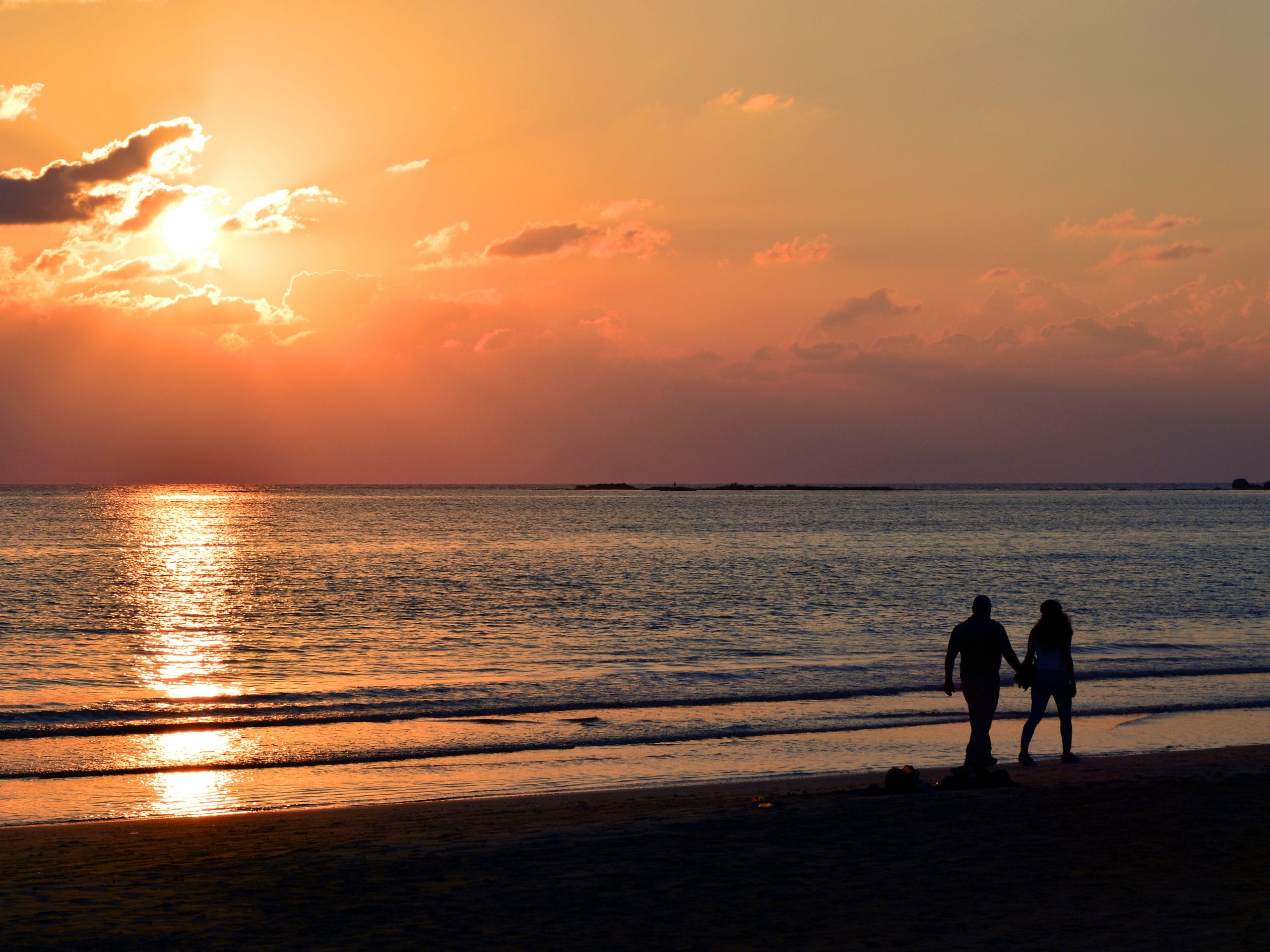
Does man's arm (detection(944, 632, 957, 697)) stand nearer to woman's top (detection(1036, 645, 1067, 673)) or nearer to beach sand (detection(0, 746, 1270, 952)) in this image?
woman's top (detection(1036, 645, 1067, 673))

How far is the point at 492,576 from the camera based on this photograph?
53.4 m

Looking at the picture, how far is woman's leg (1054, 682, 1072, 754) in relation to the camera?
13570 millimetres

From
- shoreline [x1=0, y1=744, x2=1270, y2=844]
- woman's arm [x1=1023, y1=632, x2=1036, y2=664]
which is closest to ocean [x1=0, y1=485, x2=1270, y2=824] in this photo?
shoreline [x1=0, y1=744, x2=1270, y2=844]

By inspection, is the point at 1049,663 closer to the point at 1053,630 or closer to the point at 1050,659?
the point at 1050,659

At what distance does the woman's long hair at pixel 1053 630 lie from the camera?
43.9 ft

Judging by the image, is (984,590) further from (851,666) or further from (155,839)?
(155,839)

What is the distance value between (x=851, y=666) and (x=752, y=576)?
90.9 ft

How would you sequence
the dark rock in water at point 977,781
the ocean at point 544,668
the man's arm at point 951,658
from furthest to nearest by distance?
the ocean at point 544,668
the man's arm at point 951,658
the dark rock in water at point 977,781

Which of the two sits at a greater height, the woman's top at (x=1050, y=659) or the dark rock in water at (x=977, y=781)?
the woman's top at (x=1050, y=659)

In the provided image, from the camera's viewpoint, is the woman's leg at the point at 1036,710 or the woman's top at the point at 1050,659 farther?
the woman's leg at the point at 1036,710

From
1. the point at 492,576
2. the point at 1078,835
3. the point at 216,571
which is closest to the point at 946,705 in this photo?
the point at 1078,835

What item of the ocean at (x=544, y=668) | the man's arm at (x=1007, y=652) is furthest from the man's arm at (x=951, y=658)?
the ocean at (x=544, y=668)

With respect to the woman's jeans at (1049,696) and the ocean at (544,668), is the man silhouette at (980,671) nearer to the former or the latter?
the woman's jeans at (1049,696)

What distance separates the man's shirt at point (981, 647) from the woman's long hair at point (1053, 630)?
2.49 ft
